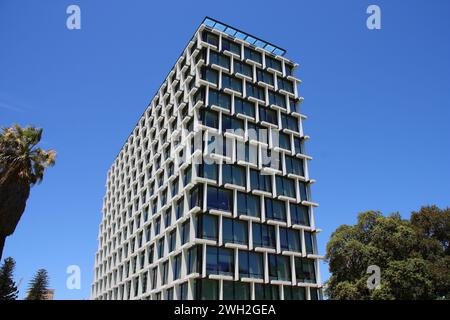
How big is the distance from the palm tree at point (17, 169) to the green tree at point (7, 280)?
88.7 feet

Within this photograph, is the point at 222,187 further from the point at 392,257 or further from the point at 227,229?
the point at 392,257

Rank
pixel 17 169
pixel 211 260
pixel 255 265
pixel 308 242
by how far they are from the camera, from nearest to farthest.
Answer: pixel 17 169 < pixel 211 260 < pixel 255 265 < pixel 308 242

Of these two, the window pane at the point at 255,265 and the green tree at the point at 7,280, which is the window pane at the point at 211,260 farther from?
the green tree at the point at 7,280

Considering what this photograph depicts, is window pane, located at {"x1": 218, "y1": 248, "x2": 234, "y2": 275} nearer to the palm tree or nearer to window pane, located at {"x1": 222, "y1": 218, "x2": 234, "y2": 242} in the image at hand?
window pane, located at {"x1": 222, "y1": 218, "x2": 234, "y2": 242}

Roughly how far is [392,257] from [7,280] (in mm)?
50773

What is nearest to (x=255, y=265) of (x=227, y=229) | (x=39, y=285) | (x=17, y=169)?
(x=227, y=229)

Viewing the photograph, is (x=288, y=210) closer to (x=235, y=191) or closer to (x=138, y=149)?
(x=235, y=191)

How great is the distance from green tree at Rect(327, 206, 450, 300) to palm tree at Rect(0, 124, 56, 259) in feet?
111

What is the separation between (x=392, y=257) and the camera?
147ft

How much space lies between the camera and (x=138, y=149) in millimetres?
64375

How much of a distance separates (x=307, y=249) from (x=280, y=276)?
5.59 m

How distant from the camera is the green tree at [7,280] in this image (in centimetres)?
5159

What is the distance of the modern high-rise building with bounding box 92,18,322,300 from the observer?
131 feet
